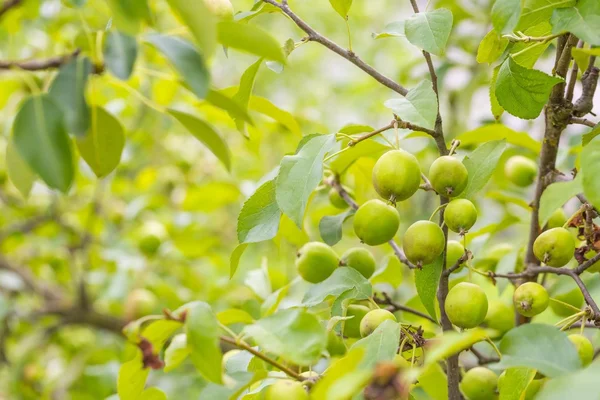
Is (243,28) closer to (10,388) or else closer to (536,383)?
(536,383)

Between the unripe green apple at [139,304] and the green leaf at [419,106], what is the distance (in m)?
1.15

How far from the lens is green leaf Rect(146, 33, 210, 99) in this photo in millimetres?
540

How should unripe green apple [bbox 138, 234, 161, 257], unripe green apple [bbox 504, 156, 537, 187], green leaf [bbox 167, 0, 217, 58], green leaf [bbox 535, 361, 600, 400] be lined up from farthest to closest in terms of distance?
unripe green apple [bbox 138, 234, 161, 257]
unripe green apple [bbox 504, 156, 537, 187]
green leaf [bbox 167, 0, 217, 58]
green leaf [bbox 535, 361, 600, 400]

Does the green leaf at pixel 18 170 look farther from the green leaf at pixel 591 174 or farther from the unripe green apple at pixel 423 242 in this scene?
the green leaf at pixel 591 174

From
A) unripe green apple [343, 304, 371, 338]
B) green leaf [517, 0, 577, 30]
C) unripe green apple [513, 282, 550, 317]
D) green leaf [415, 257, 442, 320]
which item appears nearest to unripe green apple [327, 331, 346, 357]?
unripe green apple [343, 304, 371, 338]

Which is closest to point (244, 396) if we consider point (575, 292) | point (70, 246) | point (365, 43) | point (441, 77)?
point (575, 292)

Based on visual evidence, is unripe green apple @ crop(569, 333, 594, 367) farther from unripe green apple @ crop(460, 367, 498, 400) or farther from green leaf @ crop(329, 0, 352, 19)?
green leaf @ crop(329, 0, 352, 19)

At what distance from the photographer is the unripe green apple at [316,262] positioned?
0.91m

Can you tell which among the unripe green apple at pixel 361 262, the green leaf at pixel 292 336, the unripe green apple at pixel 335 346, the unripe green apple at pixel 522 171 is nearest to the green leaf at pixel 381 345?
the green leaf at pixel 292 336

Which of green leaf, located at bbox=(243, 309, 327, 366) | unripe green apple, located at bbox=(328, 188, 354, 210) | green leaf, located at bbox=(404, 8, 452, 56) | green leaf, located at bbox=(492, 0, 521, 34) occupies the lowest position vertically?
unripe green apple, located at bbox=(328, 188, 354, 210)

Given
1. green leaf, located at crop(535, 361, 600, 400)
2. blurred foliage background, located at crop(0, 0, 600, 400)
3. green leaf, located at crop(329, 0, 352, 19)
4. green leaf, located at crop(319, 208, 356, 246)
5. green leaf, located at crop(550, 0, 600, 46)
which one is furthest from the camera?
blurred foliage background, located at crop(0, 0, 600, 400)

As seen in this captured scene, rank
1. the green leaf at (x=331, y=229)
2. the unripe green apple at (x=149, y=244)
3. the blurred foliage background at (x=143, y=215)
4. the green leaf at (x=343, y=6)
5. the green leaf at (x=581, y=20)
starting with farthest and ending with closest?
1. the unripe green apple at (x=149, y=244)
2. the blurred foliage background at (x=143, y=215)
3. the green leaf at (x=331, y=229)
4. the green leaf at (x=343, y=6)
5. the green leaf at (x=581, y=20)

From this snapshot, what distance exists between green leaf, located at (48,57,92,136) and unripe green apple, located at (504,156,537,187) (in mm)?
867

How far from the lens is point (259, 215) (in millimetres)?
807
